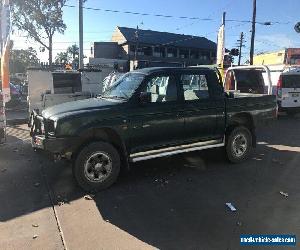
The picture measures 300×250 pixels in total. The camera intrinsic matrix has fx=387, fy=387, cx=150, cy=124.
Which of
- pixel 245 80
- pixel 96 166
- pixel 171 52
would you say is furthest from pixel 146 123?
pixel 171 52

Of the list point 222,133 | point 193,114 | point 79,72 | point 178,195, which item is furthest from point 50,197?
point 79,72

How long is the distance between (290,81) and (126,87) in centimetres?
1095

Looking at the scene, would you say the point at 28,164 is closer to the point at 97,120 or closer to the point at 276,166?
the point at 97,120

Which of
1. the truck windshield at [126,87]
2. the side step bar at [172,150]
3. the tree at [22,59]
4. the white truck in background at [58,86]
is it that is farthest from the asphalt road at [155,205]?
the tree at [22,59]

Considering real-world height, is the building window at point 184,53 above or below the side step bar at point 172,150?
above

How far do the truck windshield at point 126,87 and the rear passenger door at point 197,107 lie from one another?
2.83ft

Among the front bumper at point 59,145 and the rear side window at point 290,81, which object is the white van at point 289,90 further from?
the front bumper at point 59,145

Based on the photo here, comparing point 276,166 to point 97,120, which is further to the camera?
point 276,166

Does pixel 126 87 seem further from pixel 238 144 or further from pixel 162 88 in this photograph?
pixel 238 144

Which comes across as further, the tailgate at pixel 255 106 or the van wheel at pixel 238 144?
the van wheel at pixel 238 144

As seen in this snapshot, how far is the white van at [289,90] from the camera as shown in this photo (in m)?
16.0

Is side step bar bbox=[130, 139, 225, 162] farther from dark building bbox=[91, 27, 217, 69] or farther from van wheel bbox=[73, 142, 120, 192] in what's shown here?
dark building bbox=[91, 27, 217, 69]

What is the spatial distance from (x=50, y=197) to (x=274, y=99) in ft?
18.2

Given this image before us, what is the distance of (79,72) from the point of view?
13.7 meters
